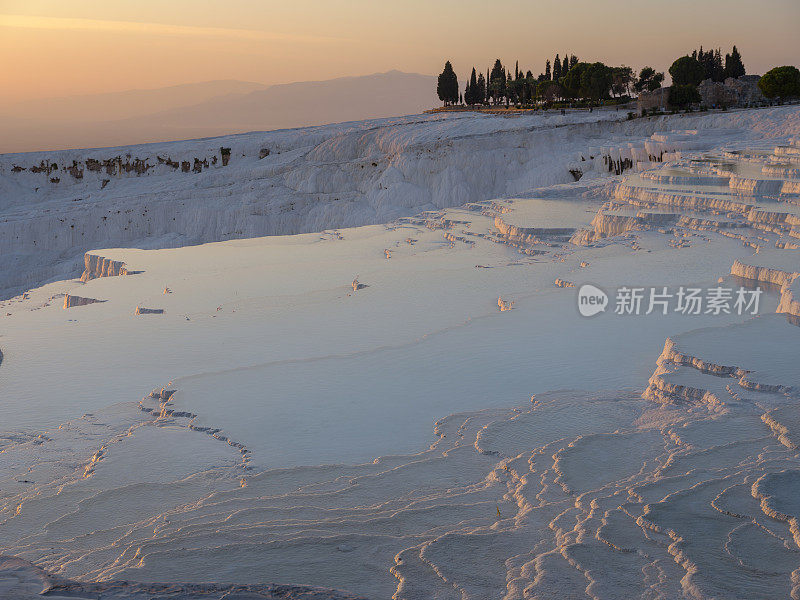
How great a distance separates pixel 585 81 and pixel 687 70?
382 inches

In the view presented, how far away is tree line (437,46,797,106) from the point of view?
54812mm

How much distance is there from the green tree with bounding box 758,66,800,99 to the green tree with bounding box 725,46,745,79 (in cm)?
1614

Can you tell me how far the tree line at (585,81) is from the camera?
54812 millimetres

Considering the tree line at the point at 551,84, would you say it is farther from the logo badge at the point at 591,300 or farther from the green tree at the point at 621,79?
the logo badge at the point at 591,300

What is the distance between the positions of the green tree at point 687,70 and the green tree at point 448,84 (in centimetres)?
1887

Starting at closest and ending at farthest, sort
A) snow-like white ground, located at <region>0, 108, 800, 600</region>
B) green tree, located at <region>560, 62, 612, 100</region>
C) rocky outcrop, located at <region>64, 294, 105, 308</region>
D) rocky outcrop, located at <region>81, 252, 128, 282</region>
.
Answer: snow-like white ground, located at <region>0, 108, 800, 600</region>
rocky outcrop, located at <region>64, 294, 105, 308</region>
rocky outcrop, located at <region>81, 252, 128, 282</region>
green tree, located at <region>560, 62, 612, 100</region>

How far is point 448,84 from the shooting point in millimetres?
69688

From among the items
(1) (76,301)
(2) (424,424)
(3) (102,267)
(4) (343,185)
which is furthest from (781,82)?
(2) (424,424)

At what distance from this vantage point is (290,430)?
26.3 feet

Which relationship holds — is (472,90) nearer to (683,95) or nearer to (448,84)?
(448,84)

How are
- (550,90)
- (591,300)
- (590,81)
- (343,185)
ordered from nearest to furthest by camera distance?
(591,300)
(343,185)
(590,81)
(550,90)

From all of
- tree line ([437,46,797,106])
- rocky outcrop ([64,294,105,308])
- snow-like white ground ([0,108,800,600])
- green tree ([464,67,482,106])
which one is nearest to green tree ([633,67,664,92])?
tree line ([437,46,797,106])

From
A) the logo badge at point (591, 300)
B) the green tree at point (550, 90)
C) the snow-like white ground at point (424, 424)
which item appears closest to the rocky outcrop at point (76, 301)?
the snow-like white ground at point (424, 424)

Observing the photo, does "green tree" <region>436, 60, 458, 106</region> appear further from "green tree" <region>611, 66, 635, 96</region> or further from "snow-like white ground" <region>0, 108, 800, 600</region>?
"snow-like white ground" <region>0, 108, 800, 600</region>
